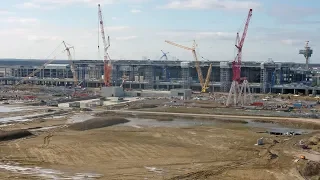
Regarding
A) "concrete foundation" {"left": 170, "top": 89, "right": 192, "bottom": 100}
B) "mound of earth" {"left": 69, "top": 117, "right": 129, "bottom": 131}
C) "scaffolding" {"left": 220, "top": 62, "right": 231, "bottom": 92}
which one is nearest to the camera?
"mound of earth" {"left": 69, "top": 117, "right": 129, "bottom": 131}

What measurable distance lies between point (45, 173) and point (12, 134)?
41.7 feet

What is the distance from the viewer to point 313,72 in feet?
356

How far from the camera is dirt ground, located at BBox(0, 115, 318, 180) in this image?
24.2 metres

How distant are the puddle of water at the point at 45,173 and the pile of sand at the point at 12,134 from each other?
8.97 metres

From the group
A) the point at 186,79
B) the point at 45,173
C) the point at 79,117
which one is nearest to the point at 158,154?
the point at 45,173

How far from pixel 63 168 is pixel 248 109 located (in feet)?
117

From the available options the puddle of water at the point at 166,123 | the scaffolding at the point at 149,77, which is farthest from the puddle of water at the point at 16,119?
the scaffolding at the point at 149,77

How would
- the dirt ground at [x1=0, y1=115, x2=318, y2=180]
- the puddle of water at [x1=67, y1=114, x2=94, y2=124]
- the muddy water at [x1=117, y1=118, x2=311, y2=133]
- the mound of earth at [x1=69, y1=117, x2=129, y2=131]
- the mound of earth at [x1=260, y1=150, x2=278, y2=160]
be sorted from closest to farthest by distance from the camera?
the dirt ground at [x1=0, y1=115, x2=318, y2=180], the mound of earth at [x1=260, y1=150, x2=278, y2=160], the mound of earth at [x1=69, y1=117, x2=129, y2=131], the muddy water at [x1=117, y1=118, x2=311, y2=133], the puddle of water at [x1=67, y1=114, x2=94, y2=124]

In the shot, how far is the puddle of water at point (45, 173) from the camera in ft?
76.0

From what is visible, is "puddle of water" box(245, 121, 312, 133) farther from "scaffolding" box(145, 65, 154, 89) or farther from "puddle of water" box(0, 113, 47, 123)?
"scaffolding" box(145, 65, 154, 89)

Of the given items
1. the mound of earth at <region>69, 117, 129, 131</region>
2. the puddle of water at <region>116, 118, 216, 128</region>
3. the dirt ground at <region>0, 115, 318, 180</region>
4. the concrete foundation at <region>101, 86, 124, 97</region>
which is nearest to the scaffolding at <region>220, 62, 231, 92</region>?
the concrete foundation at <region>101, 86, 124, 97</region>

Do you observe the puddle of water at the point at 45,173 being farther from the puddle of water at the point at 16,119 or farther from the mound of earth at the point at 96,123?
the puddle of water at the point at 16,119

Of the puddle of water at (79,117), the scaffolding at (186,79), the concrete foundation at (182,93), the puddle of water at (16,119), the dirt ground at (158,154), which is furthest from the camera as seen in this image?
the scaffolding at (186,79)

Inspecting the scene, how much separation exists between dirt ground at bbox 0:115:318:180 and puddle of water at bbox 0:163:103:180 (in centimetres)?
60
